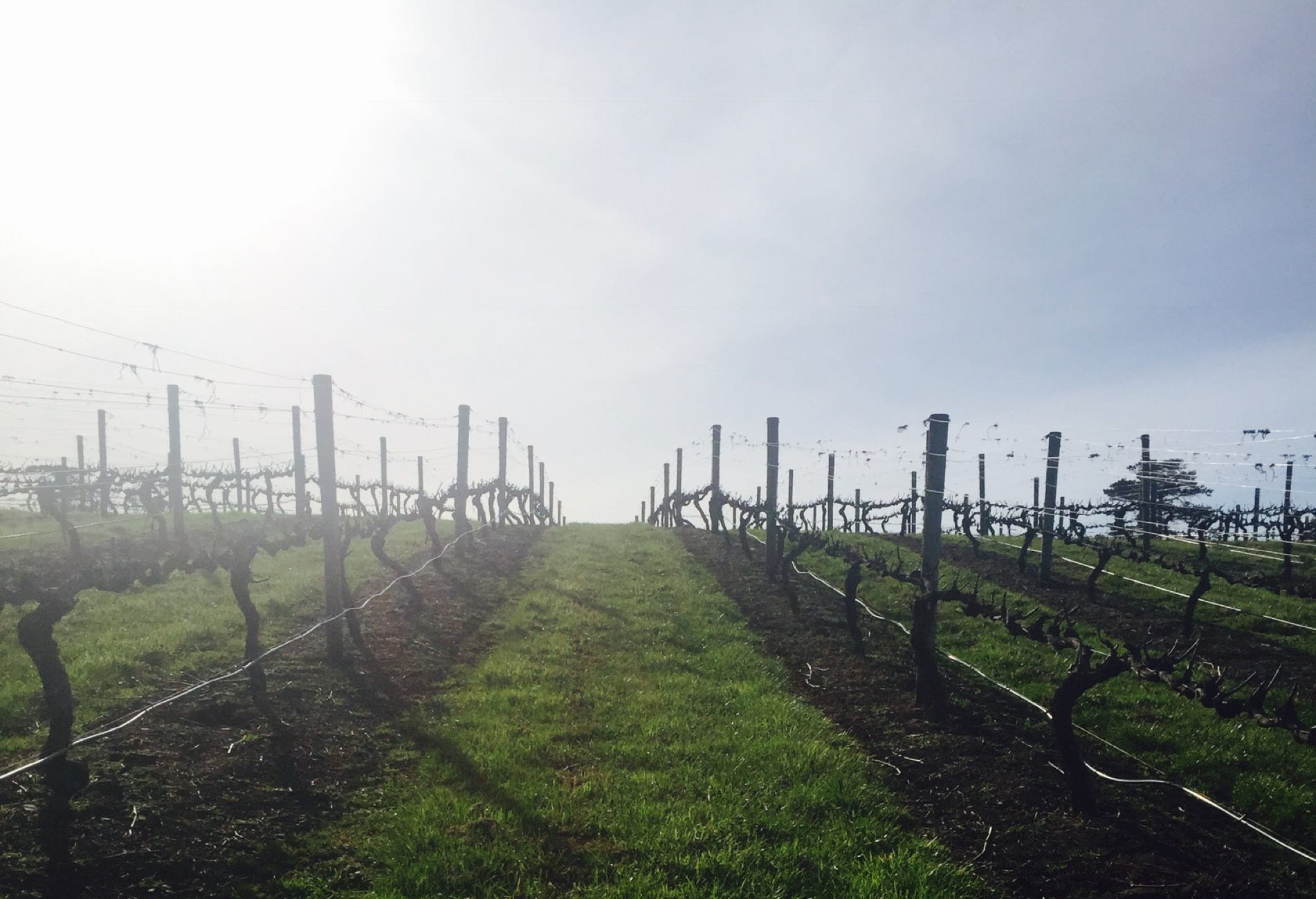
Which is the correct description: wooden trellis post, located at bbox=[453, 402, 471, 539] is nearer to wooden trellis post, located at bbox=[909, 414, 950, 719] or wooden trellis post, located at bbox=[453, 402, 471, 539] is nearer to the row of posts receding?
the row of posts receding

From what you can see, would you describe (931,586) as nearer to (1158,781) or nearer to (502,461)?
(1158,781)

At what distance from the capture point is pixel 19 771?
617cm

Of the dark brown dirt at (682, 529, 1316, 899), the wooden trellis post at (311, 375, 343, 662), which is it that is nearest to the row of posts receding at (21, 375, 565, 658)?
the wooden trellis post at (311, 375, 343, 662)

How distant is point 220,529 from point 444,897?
2102 centimetres

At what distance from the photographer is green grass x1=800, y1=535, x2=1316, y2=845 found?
7004 mm

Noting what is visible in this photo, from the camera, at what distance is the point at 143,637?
448 inches

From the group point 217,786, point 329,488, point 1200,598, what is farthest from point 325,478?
point 1200,598

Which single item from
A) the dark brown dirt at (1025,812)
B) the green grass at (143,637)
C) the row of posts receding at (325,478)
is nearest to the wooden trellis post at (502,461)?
the row of posts receding at (325,478)

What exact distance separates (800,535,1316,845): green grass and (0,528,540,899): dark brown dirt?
329 inches

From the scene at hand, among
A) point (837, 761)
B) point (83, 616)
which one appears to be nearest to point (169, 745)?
point (837, 761)

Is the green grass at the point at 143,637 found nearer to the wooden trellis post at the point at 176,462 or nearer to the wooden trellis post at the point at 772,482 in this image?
the wooden trellis post at the point at 176,462

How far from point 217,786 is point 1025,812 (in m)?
7.30

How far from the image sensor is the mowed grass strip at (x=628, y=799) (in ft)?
18.1

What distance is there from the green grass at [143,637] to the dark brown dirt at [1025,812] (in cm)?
867
